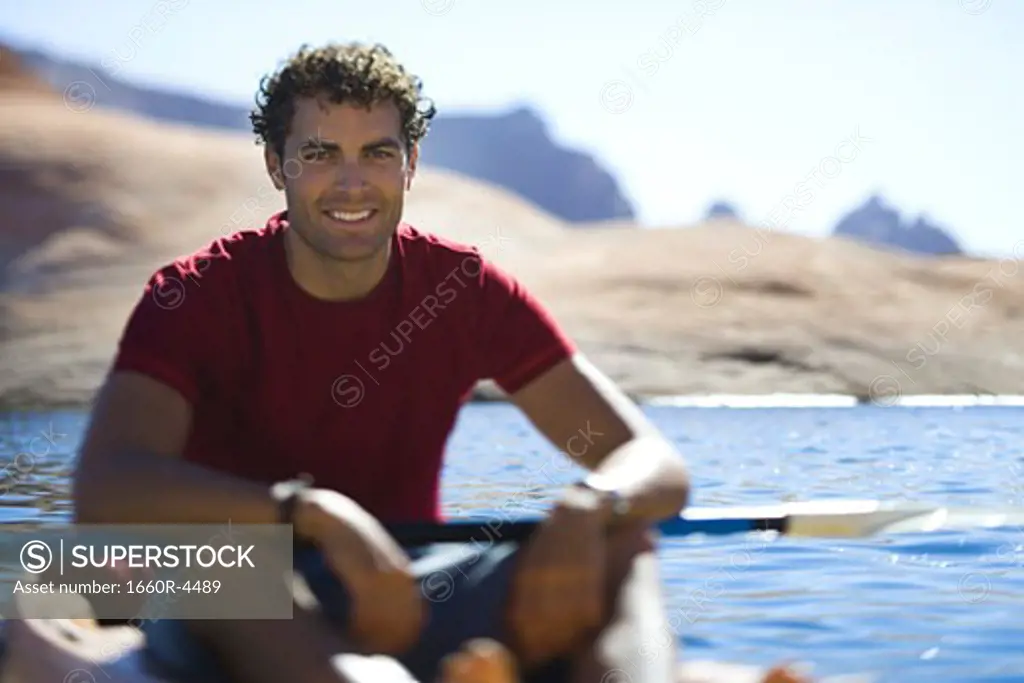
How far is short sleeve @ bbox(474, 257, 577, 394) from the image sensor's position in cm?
205

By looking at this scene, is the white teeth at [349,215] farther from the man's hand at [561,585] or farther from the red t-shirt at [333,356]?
the man's hand at [561,585]

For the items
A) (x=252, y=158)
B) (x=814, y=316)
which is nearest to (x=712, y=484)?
(x=814, y=316)

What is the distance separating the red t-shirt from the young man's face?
0.24 ft

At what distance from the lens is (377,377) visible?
1.97 m

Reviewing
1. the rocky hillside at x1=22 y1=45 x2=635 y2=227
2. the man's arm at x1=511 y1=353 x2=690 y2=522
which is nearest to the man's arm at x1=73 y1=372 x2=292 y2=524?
the man's arm at x1=511 y1=353 x2=690 y2=522

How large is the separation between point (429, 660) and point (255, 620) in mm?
220

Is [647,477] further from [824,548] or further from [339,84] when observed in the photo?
[824,548]

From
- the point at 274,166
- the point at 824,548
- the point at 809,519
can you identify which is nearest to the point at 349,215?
the point at 274,166

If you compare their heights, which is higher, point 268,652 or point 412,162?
point 412,162

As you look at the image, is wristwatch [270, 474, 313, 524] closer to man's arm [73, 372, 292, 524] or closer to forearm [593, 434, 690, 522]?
man's arm [73, 372, 292, 524]

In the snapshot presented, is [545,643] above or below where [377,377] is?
below

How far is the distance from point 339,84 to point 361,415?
451 millimetres

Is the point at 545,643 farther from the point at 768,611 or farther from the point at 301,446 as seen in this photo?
the point at 768,611

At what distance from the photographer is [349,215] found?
1.95m
